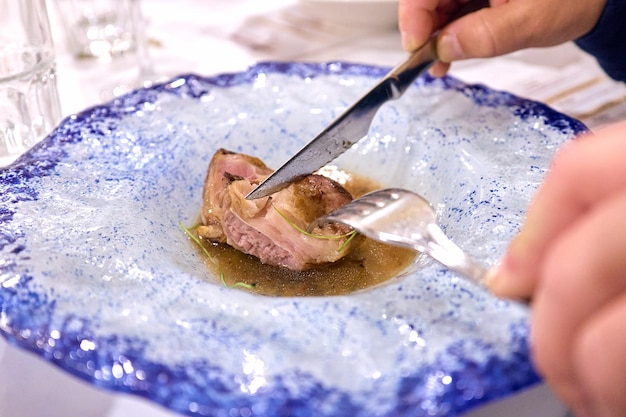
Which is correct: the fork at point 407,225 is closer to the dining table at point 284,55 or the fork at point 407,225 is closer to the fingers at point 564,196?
the fingers at point 564,196

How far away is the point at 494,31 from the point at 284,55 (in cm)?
104

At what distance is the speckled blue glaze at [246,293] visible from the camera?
2.43ft

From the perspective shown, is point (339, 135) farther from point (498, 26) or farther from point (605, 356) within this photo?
point (605, 356)

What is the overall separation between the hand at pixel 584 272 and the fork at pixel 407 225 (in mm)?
204

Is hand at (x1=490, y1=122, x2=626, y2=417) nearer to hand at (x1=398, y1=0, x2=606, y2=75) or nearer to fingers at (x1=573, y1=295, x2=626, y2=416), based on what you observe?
fingers at (x1=573, y1=295, x2=626, y2=416)

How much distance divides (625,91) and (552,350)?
1.44 meters

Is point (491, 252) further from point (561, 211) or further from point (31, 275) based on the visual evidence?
point (31, 275)

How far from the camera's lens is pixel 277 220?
1229mm

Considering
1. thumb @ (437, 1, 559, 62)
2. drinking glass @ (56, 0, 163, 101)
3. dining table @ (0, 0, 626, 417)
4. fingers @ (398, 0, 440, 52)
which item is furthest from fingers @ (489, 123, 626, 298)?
drinking glass @ (56, 0, 163, 101)

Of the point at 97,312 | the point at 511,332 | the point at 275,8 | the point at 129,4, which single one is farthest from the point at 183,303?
the point at 275,8

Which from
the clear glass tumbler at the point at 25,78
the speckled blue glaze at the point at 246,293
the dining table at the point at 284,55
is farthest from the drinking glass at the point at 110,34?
the speckled blue glaze at the point at 246,293

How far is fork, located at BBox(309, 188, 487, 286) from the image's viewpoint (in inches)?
34.7

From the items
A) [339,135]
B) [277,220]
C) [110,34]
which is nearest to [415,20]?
[339,135]

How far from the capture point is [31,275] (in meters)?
0.92
